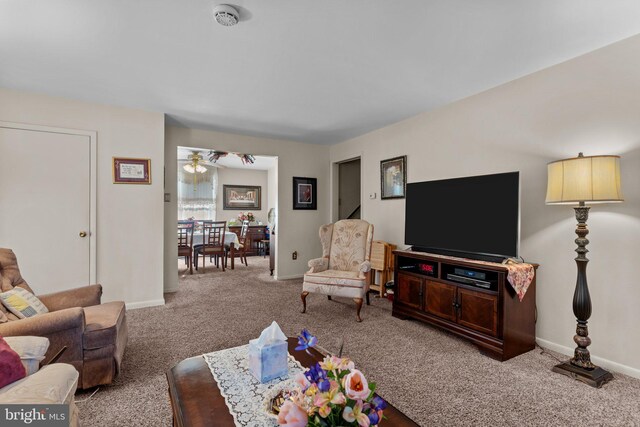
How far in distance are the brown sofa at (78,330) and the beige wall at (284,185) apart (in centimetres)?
223

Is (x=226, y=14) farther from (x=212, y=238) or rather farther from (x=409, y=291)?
(x=212, y=238)

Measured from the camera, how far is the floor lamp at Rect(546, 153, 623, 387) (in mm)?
2037

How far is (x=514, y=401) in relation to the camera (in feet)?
6.05

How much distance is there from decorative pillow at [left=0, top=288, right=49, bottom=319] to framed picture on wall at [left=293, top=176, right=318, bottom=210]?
3.75m

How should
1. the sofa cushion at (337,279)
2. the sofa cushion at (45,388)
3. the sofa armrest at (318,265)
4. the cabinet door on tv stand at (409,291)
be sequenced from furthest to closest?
1. the sofa armrest at (318,265)
2. the sofa cushion at (337,279)
3. the cabinet door on tv stand at (409,291)
4. the sofa cushion at (45,388)

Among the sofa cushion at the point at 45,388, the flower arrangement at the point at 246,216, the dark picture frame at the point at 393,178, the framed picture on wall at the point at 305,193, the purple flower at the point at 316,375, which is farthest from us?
the flower arrangement at the point at 246,216

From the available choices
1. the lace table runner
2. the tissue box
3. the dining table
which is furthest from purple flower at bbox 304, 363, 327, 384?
the dining table

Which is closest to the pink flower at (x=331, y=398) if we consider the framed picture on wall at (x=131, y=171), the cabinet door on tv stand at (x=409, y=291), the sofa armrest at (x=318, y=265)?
the cabinet door on tv stand at (x=409, y=291)

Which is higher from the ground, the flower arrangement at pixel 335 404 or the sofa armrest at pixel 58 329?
the flower arrangement at pixel 335 404

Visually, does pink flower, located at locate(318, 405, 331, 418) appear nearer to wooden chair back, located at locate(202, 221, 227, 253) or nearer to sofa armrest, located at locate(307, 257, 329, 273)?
sofa armrest, located at locate(307, 257, 329, 273)

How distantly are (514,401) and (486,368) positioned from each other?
16.2 inches

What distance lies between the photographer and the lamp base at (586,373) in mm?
2036

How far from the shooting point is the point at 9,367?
1.18 metres

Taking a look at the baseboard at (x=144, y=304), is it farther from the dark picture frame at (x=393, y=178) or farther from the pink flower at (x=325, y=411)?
the pink flower at (x=325, y=411)
